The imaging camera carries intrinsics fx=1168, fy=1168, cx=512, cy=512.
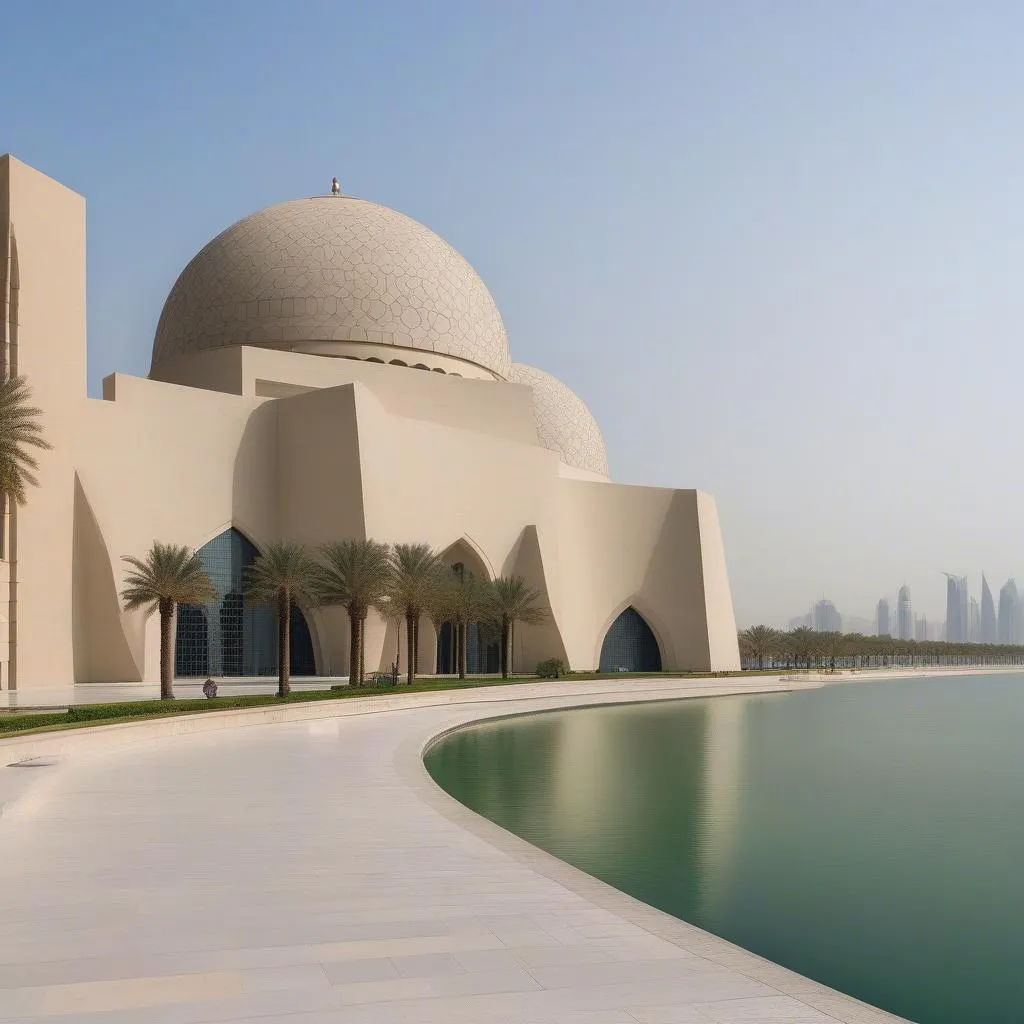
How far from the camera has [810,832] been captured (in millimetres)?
10047

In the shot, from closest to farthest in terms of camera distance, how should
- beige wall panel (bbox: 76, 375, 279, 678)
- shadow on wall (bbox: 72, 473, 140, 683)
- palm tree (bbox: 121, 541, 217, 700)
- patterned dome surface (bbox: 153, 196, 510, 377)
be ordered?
1. palm tree (bbox: 121, 541, 217, 700)
2. shadow on wall (bbox: 72, 473, 140, 683)
3. beige wall panel (bbox: 76, 375, 279, 678)
4. patterned dome surface (bbox: 153, 196, 510, 377)

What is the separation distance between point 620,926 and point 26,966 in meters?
2.52

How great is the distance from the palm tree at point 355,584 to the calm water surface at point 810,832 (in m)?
7.66

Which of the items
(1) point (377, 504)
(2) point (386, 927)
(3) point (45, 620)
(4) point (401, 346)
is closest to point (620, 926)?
(2) point (386, 927)

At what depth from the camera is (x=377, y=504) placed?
32.2 m

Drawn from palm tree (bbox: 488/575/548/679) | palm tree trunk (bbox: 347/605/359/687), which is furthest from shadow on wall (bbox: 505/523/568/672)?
palm tree trunk (bbox: 347/605/359/687)

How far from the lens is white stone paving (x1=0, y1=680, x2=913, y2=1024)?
13.3 ft

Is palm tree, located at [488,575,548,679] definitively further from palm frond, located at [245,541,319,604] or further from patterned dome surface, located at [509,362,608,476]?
patterned dome surface, located at [509,362,608,476]

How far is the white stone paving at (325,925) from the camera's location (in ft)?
13.3

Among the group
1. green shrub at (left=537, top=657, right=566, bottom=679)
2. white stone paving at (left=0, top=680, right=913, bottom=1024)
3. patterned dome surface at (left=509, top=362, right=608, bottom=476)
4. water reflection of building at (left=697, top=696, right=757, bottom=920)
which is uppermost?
patterned dome surface at (left=509, top=362, right=608, bottom=476)

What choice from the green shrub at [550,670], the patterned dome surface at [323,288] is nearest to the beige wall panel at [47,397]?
the patterned dome surface at [323,288]

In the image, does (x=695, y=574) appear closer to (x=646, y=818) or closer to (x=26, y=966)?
(x=646, y=818)

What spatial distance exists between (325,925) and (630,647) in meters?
38.9

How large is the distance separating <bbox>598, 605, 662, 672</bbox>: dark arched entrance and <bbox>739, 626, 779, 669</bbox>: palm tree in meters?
14.7
